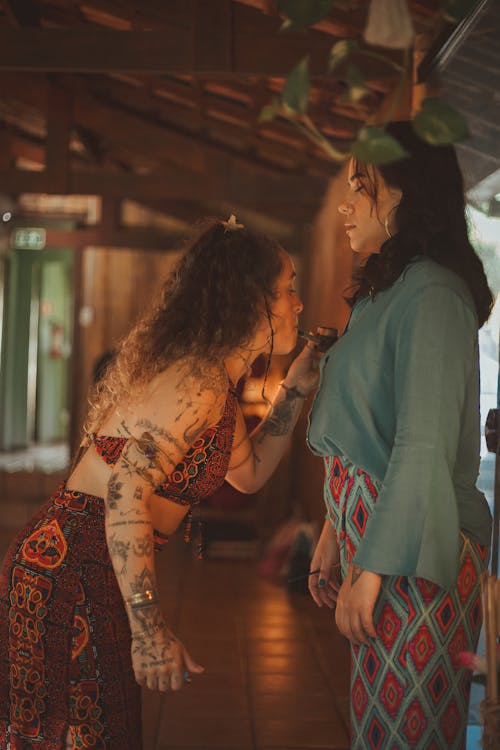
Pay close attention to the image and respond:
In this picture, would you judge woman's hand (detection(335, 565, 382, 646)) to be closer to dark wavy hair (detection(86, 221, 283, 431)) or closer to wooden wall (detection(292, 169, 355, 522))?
dark wavy hair (detection(86, 221, 283, 431))

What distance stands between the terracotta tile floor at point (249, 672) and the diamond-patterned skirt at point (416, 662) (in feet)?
5.89

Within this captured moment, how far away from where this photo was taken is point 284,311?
6.59 feet

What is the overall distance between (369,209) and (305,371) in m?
0.58

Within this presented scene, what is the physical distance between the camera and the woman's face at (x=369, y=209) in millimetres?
1697

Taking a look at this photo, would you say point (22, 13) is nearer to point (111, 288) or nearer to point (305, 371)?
point (305, 371)

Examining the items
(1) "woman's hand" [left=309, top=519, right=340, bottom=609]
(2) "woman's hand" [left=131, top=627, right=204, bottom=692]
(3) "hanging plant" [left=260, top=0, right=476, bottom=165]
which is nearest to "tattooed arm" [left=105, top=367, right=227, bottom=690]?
(2) "woman's hand" [left=131, top=627, right=204, bottom=692]

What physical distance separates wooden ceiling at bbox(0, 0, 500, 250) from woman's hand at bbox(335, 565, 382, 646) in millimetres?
893

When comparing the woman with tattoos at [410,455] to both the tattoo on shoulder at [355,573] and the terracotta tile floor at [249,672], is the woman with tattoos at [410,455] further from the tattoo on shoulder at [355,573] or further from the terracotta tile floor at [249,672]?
the terracotta tile floor at [249,672]

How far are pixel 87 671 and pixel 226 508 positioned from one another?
17.2 ft

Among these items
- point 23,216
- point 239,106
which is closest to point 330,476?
point 239,106

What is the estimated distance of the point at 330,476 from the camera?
1745 mm

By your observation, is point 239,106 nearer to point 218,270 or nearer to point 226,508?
point 226,508

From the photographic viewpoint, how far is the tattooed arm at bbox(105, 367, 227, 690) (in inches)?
65.2

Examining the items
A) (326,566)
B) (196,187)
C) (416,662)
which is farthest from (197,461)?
(196,187)
